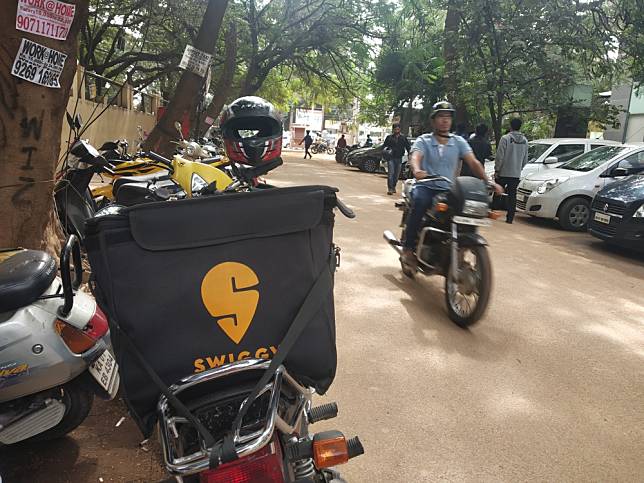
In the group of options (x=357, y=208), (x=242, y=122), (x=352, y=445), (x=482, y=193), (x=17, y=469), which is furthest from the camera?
(x=357, y=208)

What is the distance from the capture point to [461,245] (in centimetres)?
409

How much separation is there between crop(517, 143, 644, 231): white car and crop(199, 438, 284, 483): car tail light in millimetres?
8339

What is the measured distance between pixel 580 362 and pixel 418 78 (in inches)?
639

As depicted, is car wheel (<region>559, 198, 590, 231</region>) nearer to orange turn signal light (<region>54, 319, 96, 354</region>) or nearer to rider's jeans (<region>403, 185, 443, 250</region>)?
rider's jeans (<region>403, 185, 443, 250</region>)

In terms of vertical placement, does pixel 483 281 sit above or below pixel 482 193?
below

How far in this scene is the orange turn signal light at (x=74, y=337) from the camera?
86.9 inches

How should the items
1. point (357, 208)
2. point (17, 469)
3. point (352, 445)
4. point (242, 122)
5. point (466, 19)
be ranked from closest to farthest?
point (352, 445) < point (17, 469) < point (242, 122) < point (357, 208) < point (466, 19)

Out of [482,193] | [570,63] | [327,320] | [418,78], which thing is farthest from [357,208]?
[418,78]

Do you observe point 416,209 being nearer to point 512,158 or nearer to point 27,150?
point 27,150

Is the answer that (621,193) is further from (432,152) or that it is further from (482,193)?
(482,193)

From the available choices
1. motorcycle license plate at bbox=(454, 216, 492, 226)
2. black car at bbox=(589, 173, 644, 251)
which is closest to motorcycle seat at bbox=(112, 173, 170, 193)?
motorcycle license plate at bbox=(454, 216, 492, 226)

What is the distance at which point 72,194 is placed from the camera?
4.13 m

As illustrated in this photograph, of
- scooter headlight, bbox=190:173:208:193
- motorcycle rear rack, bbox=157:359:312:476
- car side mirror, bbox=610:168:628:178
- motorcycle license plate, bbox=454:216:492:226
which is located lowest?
motorcycle rear rack, bbox=157:359:312:476

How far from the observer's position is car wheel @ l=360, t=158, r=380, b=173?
20.4 metres
